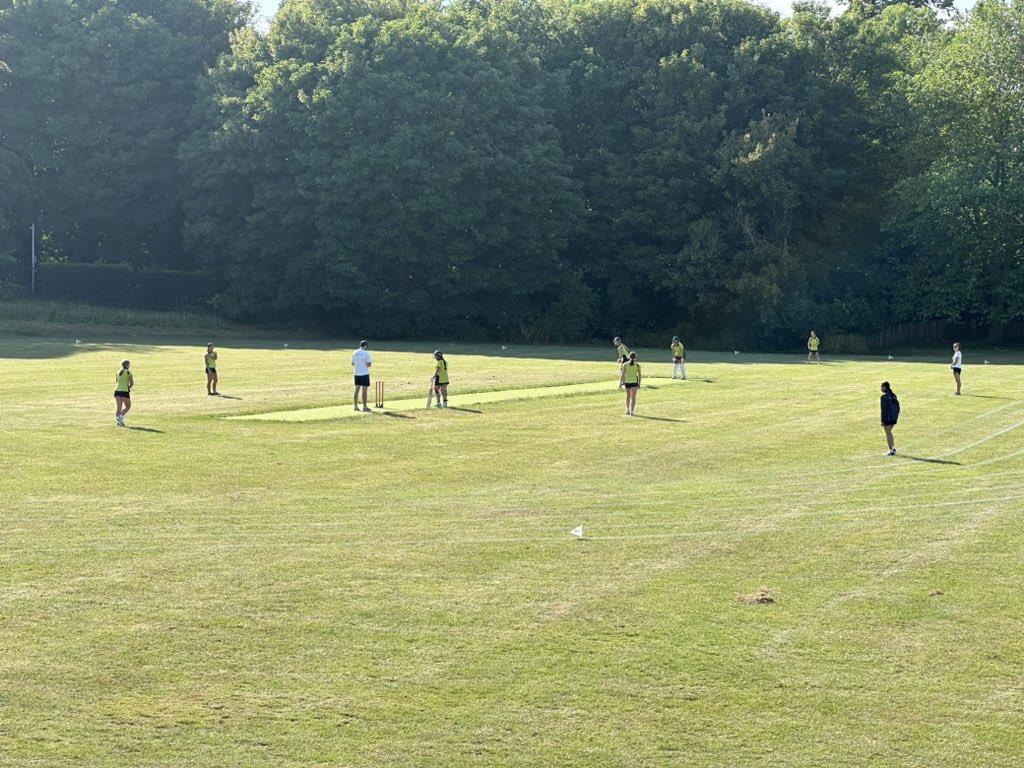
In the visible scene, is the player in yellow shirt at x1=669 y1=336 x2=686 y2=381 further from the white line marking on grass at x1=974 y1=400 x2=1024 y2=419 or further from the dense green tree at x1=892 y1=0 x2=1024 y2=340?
the dense green tree at x1=892 y1=0 x2=1024 y2=340

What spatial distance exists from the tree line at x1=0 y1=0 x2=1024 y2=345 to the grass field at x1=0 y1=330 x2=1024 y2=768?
145ft

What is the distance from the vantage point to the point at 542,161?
249 ft

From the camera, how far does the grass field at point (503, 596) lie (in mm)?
10984

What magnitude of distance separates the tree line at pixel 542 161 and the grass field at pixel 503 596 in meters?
44.3

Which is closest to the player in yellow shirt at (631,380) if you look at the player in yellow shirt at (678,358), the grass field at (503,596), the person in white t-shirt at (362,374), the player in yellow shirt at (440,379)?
the grass field at (503,596)

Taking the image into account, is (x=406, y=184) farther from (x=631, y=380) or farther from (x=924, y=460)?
(x=924, y=460)

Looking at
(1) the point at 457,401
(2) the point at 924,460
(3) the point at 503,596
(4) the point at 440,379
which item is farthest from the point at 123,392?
(3) the point at 503,596

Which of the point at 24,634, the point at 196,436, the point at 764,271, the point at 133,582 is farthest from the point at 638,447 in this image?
the point at 764,271

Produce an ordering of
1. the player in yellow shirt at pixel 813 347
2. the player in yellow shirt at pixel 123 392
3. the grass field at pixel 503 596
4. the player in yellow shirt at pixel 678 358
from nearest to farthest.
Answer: the grass field at pixel 503 596, the player in yellow shirt at pixel 123 392, the player in yellow shirt at pixel 678 358, the player in yellow shirt at pixel 813 347

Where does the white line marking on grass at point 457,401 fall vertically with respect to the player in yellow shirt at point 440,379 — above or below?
below

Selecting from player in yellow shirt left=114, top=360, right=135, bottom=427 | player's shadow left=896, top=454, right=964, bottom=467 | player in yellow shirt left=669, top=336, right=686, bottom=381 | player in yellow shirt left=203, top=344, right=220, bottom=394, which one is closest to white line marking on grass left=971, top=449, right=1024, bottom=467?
player's shadow left=896, top=454, right=964, bottom=467

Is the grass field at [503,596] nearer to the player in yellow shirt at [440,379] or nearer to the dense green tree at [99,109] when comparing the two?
the player in yellow shirt at [440,379]

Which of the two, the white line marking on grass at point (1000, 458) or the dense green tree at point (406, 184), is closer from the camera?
the white line marking on grass at point (1000, 458)

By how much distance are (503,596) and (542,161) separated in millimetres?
62400
